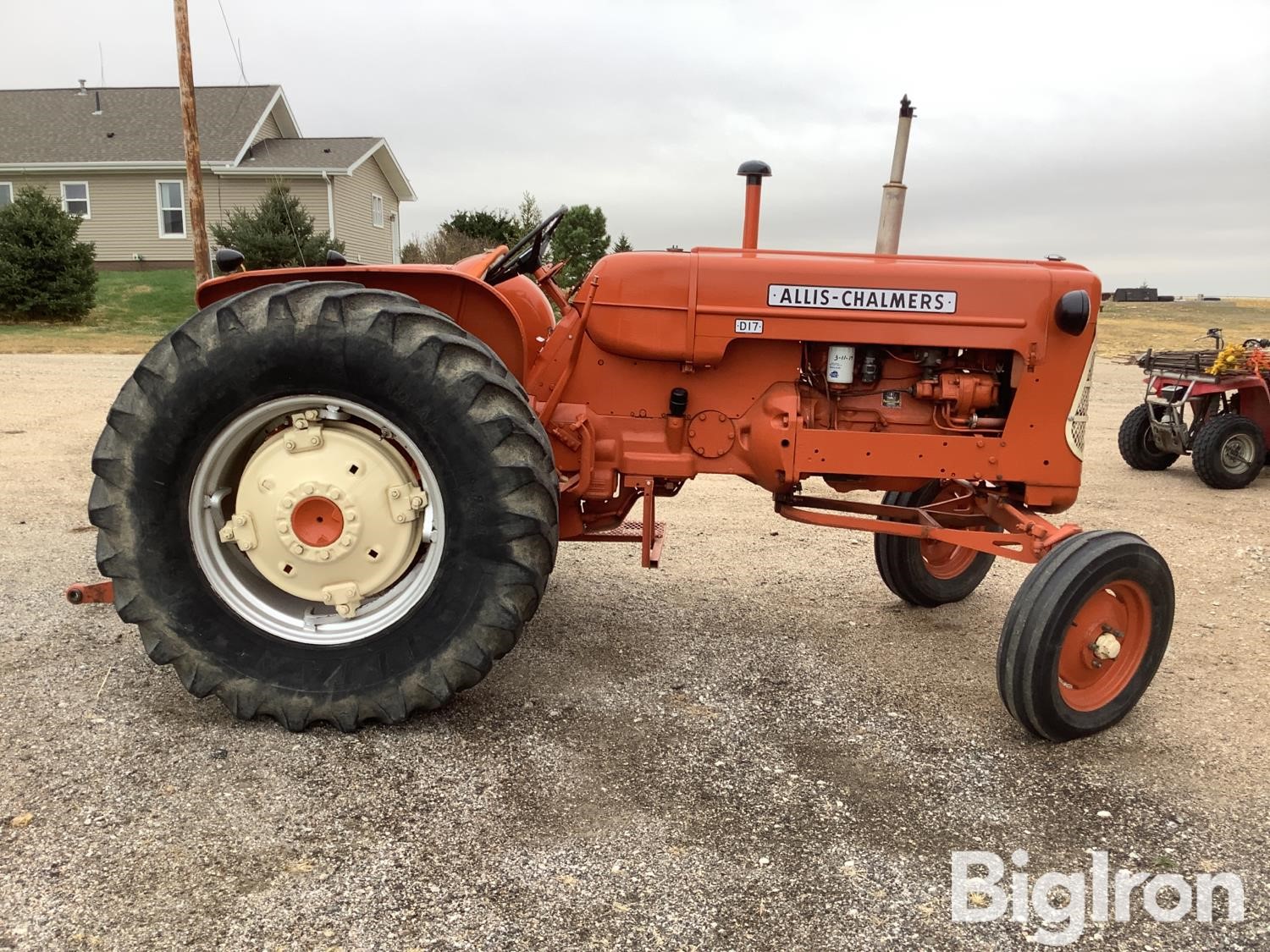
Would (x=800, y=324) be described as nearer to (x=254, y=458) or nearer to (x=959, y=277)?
(x=959, y=277)

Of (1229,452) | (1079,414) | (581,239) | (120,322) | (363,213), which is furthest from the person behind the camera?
(363,213)

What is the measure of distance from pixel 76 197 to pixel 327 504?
87.7 feet

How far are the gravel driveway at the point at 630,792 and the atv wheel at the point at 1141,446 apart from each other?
4.69m

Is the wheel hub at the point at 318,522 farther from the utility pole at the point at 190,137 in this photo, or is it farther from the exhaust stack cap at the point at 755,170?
the utility pole at the point at 190,137

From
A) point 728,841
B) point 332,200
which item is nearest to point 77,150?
point 332,200

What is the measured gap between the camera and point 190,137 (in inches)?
522

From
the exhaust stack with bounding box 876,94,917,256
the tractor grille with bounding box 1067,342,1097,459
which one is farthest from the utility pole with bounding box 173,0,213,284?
the tractor grille with bounding box 1067,342,1097,459

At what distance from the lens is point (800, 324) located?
10.6ft

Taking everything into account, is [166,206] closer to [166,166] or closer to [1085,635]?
[166,166]

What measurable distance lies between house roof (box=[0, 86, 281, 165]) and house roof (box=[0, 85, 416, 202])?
0.02m

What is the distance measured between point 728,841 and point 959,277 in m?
2.00

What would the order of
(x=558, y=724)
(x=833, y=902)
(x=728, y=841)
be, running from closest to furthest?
(x=833, y=902)
(x=728, y=841)
(x=558, y=724)

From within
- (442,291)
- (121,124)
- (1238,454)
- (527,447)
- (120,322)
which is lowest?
(120,322)

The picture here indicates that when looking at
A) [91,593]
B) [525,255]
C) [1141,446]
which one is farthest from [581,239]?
[91,593]
